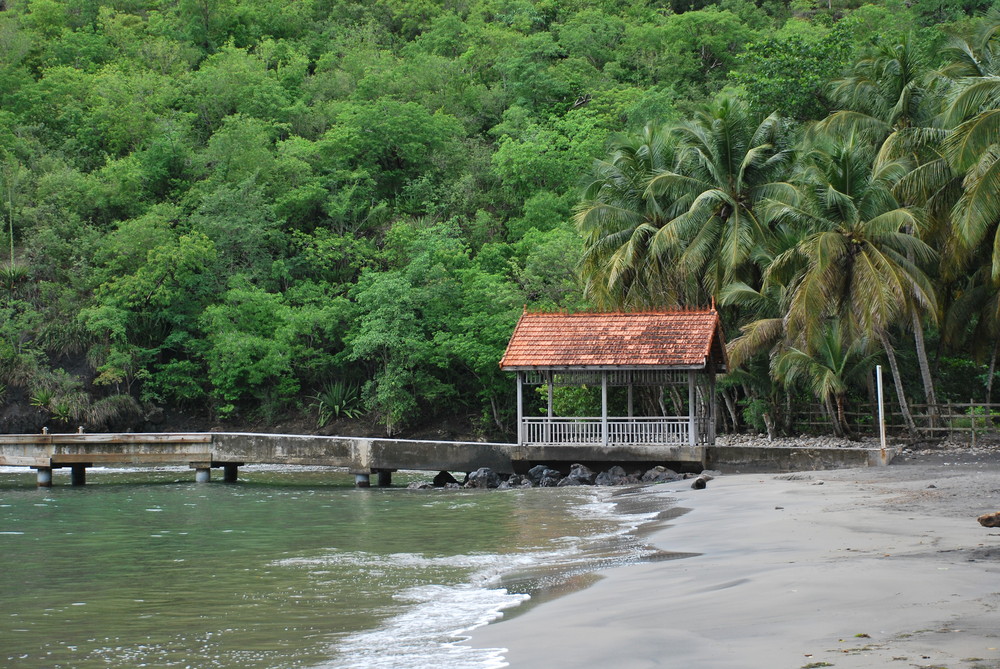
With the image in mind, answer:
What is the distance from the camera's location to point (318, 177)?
142 feet

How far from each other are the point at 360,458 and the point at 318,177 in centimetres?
2228

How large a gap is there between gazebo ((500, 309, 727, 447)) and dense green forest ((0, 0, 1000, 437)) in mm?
2828

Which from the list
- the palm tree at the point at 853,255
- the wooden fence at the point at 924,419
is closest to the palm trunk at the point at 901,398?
the palm tree at the point at 853,255

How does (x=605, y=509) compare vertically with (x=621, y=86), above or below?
below

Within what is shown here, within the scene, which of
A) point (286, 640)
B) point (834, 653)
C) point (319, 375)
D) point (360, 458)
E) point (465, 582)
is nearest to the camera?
point (834, 653)

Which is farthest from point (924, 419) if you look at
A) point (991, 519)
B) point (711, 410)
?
point (991, 519)

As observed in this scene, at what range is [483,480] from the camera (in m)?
22.7

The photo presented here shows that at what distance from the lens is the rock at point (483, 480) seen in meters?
22.6

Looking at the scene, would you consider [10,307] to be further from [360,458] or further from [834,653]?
[834,653]

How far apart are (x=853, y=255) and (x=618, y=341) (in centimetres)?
636

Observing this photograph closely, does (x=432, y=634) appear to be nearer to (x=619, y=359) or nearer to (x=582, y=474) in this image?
(x=582, y=474)

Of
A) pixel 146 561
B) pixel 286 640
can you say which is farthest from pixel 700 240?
pixel 286 640

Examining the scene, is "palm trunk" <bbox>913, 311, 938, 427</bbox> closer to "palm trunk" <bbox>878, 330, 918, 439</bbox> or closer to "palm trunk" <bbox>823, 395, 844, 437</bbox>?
"palm trunk" <bbox>878, 330, 918, 439</bbox>

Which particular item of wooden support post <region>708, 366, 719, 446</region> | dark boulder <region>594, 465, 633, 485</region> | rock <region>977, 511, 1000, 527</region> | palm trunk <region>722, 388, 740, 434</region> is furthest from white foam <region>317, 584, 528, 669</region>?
palm trunk <region>722, 388, 740, 434</region>
